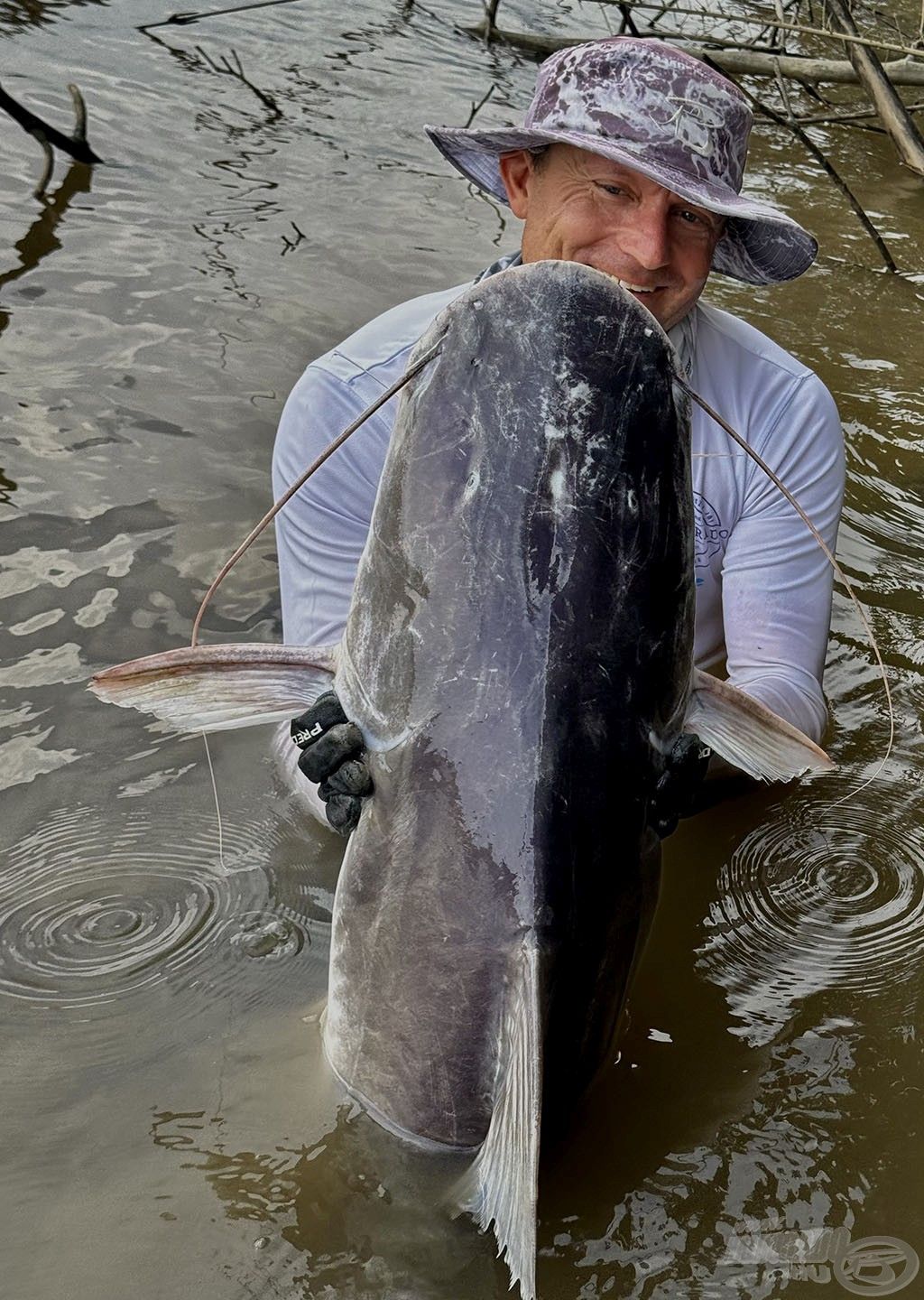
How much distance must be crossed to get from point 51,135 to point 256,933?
5168 millimetres

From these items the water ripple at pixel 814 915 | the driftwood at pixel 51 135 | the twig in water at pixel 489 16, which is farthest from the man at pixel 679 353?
the twig in water at pixel 489 16

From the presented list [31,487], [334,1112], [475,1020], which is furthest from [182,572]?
[475,1020]

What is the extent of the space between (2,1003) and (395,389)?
1.46 metres

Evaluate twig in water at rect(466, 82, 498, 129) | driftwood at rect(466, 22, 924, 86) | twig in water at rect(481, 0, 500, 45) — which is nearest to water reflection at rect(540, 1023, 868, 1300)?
driftwood at rect(466, 22, 924, 86)

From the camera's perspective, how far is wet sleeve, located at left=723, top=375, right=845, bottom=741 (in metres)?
2.93

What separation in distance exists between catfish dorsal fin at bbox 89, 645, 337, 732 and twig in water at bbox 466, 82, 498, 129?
7.04 meters

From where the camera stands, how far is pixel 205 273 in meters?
6.02

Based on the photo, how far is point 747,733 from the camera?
203 cm

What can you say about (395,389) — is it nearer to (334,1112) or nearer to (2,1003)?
(334,1112)

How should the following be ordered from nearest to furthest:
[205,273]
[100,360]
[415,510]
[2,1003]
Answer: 1. [415,510]
2. [2,1003]
3. [100,360]
4. [205,273]

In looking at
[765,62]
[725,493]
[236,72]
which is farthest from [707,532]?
[765,62]

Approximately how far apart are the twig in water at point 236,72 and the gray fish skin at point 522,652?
7.05 meters

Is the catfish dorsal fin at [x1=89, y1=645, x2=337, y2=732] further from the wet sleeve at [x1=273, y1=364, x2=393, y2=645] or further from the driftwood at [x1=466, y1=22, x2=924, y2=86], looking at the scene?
the driftwood at [x1=466, y1=22, x2=924, y2=86]

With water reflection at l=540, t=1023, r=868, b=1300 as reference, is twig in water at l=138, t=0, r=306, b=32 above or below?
above
